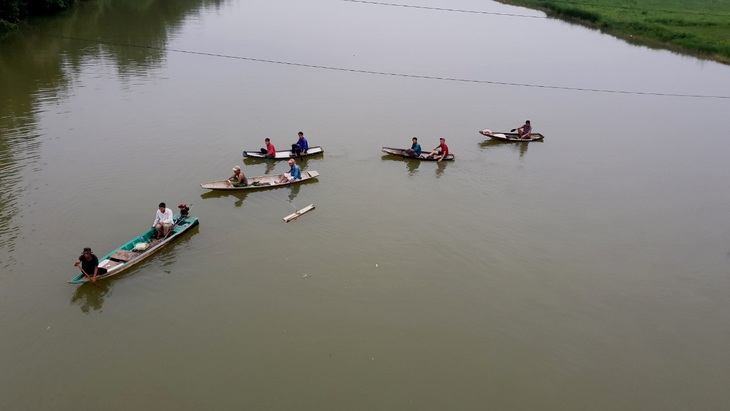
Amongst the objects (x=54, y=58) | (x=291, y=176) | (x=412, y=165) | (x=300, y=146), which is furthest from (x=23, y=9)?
(x=412, y=165)

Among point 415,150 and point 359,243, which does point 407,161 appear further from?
point 359,243

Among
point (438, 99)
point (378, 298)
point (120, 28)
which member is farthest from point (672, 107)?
point (120, 28)

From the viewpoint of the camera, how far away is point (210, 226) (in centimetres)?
1363

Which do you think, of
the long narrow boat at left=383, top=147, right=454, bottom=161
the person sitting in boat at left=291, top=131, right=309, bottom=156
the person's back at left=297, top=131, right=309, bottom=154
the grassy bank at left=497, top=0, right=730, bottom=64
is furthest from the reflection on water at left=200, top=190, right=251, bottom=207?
the grassy bank at left=497, top=0, right=730, bottom=64

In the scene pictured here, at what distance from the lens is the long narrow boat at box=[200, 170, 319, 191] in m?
15.1

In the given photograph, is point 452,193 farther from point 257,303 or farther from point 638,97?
point 638,97

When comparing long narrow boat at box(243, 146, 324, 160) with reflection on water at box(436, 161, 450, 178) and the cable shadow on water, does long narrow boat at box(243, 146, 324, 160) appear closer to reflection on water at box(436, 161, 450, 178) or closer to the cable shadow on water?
the cable shadow on water

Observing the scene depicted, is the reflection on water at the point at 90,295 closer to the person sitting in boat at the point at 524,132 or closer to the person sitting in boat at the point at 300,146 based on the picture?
the person sitting in boat at the point at 300,146

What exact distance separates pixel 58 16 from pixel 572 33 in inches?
1569

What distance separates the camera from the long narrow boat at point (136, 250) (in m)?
11.0

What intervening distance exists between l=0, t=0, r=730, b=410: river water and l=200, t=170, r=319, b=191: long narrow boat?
1.01 ft

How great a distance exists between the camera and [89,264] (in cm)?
1048

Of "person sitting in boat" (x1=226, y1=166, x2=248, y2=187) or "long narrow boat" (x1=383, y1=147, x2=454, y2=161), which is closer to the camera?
"person sitting in boat" (x1=226, y1=166, x2=248, y2=187)

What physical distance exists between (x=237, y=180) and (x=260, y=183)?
2.46 ft
